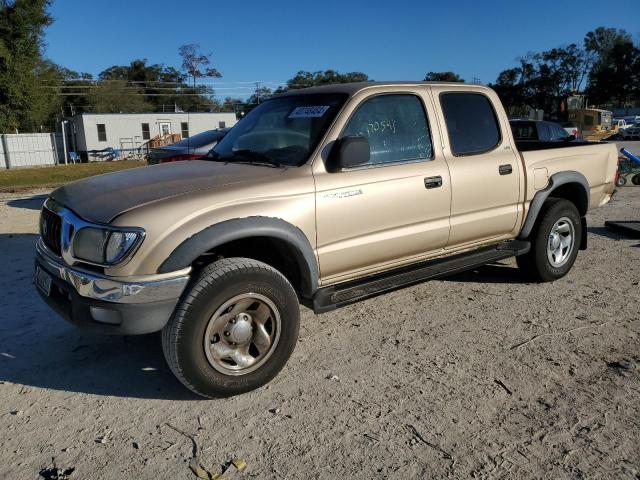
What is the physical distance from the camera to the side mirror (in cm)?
359

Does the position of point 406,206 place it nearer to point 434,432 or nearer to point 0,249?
point 434,432

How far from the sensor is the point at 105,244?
2.96m

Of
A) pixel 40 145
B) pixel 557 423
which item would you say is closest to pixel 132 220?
pixel 557 423

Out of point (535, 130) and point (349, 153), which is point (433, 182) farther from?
point (535, 130)

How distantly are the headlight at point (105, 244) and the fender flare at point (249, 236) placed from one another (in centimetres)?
21

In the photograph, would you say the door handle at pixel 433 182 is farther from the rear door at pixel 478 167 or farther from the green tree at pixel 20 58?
the green tree at pixel 20 58

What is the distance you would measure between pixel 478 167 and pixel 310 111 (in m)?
1.51

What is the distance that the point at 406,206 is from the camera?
13.1ft

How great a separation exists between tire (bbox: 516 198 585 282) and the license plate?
13.6 feet

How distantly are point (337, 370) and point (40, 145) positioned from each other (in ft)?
122

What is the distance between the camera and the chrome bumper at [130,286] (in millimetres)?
2920

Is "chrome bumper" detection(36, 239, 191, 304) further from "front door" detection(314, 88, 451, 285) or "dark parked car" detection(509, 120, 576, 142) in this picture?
"dark parked car" detection(509, 120, 576, 142)

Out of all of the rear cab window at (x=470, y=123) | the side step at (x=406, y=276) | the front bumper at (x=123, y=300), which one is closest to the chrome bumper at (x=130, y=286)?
the front bumper at (x=123, y=300)

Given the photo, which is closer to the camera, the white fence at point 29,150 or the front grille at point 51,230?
the front grille at point 51,230
